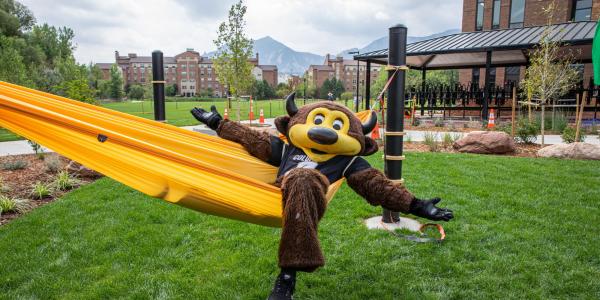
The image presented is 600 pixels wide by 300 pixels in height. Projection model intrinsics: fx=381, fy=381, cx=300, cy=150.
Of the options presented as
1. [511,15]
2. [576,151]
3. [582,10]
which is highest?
[511,15]

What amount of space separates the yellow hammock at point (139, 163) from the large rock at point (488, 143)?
5751 mm

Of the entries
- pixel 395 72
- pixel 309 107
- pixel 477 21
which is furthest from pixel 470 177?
pixel 477 21

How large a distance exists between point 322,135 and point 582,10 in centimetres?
2322

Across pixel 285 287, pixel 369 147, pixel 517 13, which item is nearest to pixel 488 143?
pixel 369 147

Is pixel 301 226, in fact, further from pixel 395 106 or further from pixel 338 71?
pixel 338 71

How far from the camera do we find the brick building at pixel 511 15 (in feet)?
63.0

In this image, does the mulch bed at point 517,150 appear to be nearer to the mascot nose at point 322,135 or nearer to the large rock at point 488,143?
the large rock at point 488,143

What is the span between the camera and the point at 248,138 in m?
2.61

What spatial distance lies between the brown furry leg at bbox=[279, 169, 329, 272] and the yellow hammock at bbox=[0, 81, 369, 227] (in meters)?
0.13

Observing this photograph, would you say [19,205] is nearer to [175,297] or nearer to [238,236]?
[238,236]

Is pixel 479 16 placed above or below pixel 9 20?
above

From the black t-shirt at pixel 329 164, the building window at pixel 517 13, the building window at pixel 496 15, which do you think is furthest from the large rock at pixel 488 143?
the building window at pixel 496 15

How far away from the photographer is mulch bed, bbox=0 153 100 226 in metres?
4.62

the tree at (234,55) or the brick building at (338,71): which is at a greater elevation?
the brick building at (338,71)
